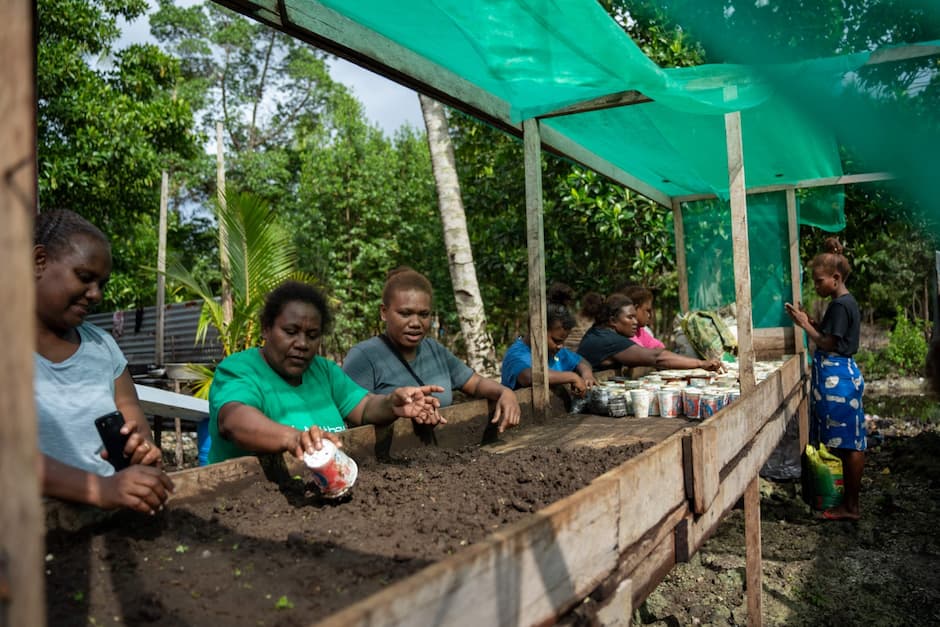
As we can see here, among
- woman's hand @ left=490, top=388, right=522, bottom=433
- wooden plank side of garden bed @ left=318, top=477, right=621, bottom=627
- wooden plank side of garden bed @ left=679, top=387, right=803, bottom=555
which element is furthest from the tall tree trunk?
wooden plank side of garden bed @ left=318, top=477, right=621, bottom=627

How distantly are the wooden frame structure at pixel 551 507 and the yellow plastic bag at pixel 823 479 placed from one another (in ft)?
2.18

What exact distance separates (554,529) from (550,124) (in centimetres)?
337

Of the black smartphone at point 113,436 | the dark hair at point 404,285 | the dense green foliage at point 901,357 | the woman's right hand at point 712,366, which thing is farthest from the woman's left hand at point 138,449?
the dense green foliage at point 901,357

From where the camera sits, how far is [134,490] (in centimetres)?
167

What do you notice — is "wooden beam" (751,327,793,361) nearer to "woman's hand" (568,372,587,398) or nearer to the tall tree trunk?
the tall tree trunk

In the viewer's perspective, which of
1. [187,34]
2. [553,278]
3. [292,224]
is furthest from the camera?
[187,34]

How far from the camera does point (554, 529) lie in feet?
4.92

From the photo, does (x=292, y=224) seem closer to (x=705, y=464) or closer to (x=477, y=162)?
(x=477, y=162)

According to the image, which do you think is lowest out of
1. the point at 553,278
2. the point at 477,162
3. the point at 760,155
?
the point at 553,278

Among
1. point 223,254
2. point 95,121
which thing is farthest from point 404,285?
point 95,121

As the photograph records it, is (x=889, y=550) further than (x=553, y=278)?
No

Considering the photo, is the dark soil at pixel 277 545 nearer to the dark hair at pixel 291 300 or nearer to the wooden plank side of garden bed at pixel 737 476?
the wooden plank side of garden bed at pixel 737 476

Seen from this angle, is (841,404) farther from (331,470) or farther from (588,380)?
(331,470)

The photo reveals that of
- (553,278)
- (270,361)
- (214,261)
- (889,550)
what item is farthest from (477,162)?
(214,261)
